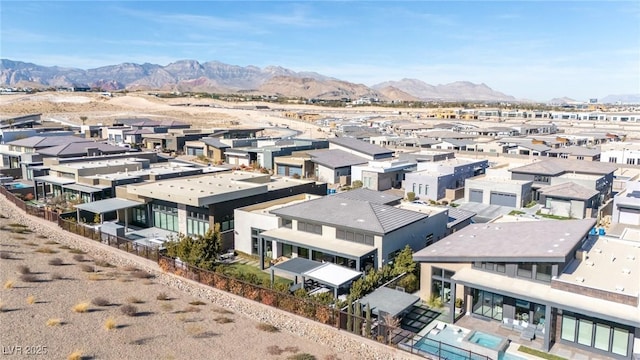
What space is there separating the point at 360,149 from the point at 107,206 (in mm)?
35564

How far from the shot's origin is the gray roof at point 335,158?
60.6 meters

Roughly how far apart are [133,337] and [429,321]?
1491 centimetres

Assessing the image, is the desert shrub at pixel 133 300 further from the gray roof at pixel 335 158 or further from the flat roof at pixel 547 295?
the gray roof at pixel 335 158

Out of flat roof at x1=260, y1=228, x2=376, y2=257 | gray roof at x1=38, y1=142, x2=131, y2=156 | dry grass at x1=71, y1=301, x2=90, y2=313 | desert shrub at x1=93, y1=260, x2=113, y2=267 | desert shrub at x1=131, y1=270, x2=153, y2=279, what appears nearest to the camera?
dry grass at x1=71, y1=301, x2=90, y2=313

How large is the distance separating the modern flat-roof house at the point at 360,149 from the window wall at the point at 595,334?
43795 millimetres

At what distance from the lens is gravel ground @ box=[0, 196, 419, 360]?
23.2 meters

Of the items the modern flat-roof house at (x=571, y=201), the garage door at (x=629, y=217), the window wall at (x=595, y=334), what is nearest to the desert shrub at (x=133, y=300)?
the window wall at (x=595, y=334)

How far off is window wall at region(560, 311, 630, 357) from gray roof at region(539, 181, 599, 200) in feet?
84.8

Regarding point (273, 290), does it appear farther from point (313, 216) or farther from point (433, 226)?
point (433, 226)

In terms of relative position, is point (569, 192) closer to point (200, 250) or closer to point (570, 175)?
point (570, 175)

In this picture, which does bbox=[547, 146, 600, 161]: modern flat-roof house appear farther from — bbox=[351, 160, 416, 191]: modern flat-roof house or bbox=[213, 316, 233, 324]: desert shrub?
bbox=[213, 316, 233, 324]: desert shrub

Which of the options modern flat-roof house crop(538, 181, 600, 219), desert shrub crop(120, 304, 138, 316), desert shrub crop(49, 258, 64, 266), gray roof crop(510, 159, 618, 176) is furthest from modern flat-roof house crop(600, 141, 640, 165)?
desert shrub crop(49, 258, 64, 266)

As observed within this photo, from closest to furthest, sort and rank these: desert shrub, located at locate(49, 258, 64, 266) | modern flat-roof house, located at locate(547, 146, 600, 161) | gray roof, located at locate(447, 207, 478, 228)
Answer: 1. desert shrub, located at locate(49, 258, 64, 266)
2. gray roof, located at locate(447, 207, 478, 228)
3. modern flat-roof house, located at locate(547, 146, 600, 161)

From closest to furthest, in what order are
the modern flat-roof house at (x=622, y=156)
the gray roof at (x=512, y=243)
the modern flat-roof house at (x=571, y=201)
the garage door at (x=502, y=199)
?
the gray roof at (x=512, y=243) → the modern flat-roof house at (x=571, y=201) → the garage door at (x=502, y=199) → the modern flat-roof house at (x=622, y=156)
